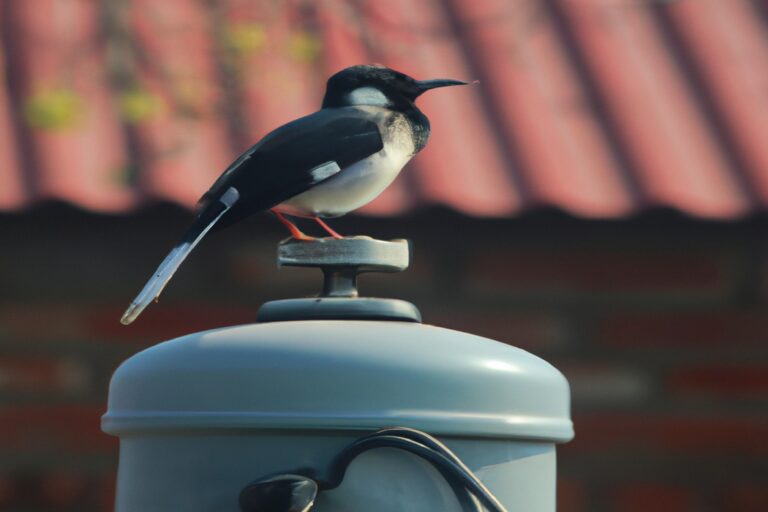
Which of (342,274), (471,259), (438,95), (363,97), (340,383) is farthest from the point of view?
(438,95)

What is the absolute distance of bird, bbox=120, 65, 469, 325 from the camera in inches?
70.9

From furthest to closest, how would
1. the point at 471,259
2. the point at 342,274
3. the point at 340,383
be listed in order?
the point at 471,259
the point at 342,274
the point at 340,383

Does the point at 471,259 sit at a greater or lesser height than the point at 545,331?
greater

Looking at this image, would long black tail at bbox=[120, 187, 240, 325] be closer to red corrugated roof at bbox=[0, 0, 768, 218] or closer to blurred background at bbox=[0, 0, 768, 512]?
red corrugated roof at bbox=[0, 0, 768, 218]

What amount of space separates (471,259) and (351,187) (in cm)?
183

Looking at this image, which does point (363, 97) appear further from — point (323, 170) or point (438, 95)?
point (438, 95)

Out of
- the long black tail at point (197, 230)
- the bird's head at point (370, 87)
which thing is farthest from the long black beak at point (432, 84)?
the long black tail at point (197, 230)

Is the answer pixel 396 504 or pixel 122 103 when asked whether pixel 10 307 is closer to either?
pixel 122 103

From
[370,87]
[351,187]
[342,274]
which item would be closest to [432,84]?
[370,87]

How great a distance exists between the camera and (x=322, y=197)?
185 centimetres

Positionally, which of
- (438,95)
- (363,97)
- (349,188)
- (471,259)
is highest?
(438,95)

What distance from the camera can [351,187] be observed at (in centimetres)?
185

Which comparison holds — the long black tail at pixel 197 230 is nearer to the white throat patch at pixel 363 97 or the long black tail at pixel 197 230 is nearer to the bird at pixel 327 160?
the bird at pixel 327 160

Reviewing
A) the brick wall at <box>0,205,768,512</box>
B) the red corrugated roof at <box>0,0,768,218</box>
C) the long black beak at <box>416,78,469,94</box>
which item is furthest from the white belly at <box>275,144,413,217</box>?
the brick wall at <box>0,205,768,512</box>
